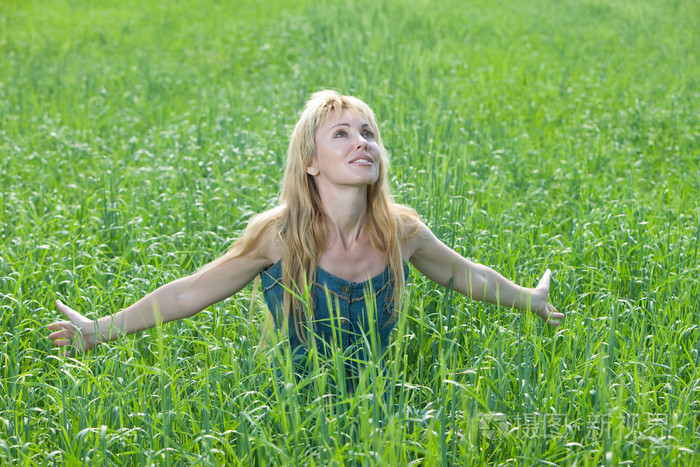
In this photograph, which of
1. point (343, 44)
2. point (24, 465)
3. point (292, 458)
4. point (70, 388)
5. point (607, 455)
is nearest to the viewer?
point (607, 455)

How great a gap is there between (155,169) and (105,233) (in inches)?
52.3

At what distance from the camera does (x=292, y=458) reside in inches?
84.4

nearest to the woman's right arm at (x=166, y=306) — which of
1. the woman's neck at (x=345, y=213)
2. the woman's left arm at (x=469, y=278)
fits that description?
the woman's neck at (x=345, y=213)

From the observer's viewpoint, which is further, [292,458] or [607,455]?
[292,458]

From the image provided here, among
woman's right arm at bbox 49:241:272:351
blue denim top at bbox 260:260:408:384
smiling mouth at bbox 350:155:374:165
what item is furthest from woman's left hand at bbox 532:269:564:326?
woman's right arm at bbox 49:241:272:351

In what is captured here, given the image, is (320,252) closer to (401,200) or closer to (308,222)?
(308,222)

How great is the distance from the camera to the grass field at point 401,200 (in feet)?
7.78

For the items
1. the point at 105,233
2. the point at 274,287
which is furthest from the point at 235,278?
the point at 105,233

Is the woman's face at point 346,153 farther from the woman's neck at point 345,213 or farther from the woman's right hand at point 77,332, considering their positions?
the woman's right hand at point 77,332

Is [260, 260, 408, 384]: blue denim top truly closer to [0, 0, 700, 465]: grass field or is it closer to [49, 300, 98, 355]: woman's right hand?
[0, 0, 700, 465]: grass field

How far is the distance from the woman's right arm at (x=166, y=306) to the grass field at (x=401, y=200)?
A: 134 mm

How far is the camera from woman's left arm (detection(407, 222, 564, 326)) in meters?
2.96

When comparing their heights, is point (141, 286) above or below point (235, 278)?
below

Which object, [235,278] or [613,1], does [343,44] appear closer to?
[235,278]
